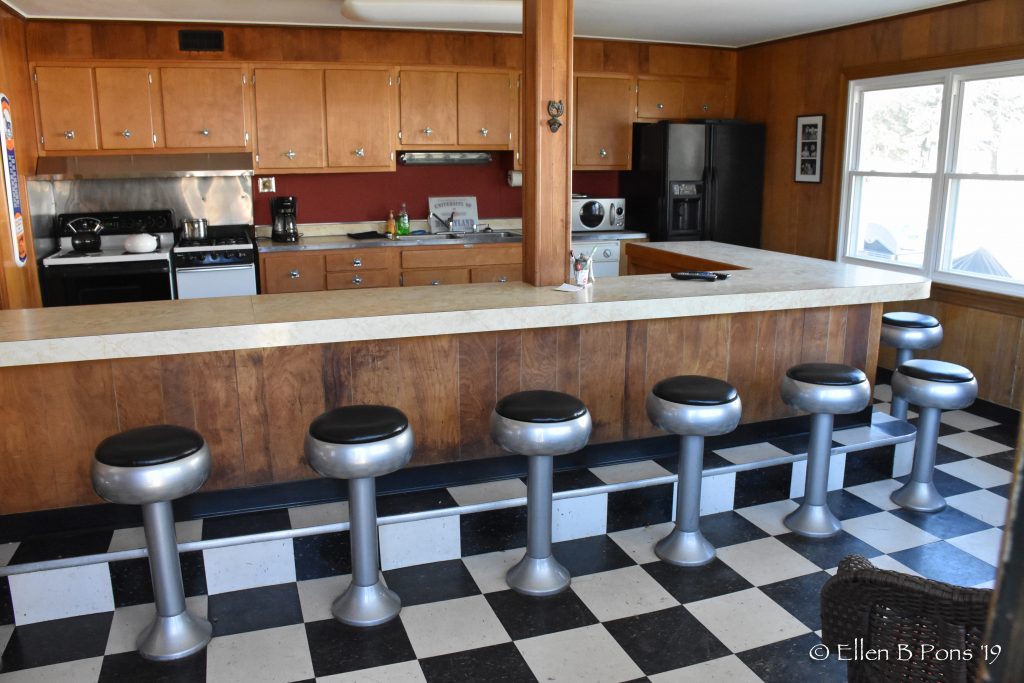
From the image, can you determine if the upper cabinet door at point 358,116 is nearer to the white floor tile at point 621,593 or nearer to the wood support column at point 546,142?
the wood support column at point 546,142

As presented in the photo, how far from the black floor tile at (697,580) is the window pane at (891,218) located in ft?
10.9

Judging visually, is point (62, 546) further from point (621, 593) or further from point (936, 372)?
point (936, 372)

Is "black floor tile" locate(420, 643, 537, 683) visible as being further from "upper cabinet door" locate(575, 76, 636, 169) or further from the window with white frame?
"upper cabinet door" locate(575, 76, 636, 169)

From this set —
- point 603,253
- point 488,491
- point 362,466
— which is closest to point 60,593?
point 362,466

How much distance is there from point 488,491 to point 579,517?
1.28 ft

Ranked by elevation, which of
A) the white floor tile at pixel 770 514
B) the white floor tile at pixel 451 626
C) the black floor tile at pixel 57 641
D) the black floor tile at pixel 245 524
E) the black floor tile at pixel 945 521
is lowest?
the black floor tile at pixel 57 641

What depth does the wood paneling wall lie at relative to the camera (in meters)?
4.55

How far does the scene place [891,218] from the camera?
556cm

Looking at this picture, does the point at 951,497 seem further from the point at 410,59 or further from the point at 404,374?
the point at 410,59

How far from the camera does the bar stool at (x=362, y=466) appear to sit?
8.27 ft

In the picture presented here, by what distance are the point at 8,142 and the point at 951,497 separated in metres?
5.41

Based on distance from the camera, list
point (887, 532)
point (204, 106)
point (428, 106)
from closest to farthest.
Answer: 1. point (887, 532)
2. point (204, 106)
3. point (428, 106)

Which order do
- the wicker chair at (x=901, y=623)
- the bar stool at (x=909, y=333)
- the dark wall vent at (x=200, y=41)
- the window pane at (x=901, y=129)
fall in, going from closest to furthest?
1. the wicker chair at (x=901, y=623)
2. the bar stool at (x=909, y=333)
3. the window pane at (x=901, y=129)
4. the dark wall vent at (x=200, y=41)

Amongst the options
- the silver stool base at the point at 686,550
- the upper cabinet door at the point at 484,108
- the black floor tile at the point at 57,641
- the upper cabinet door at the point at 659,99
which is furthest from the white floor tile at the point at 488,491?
the upper cabinet door at the point at 659,99
